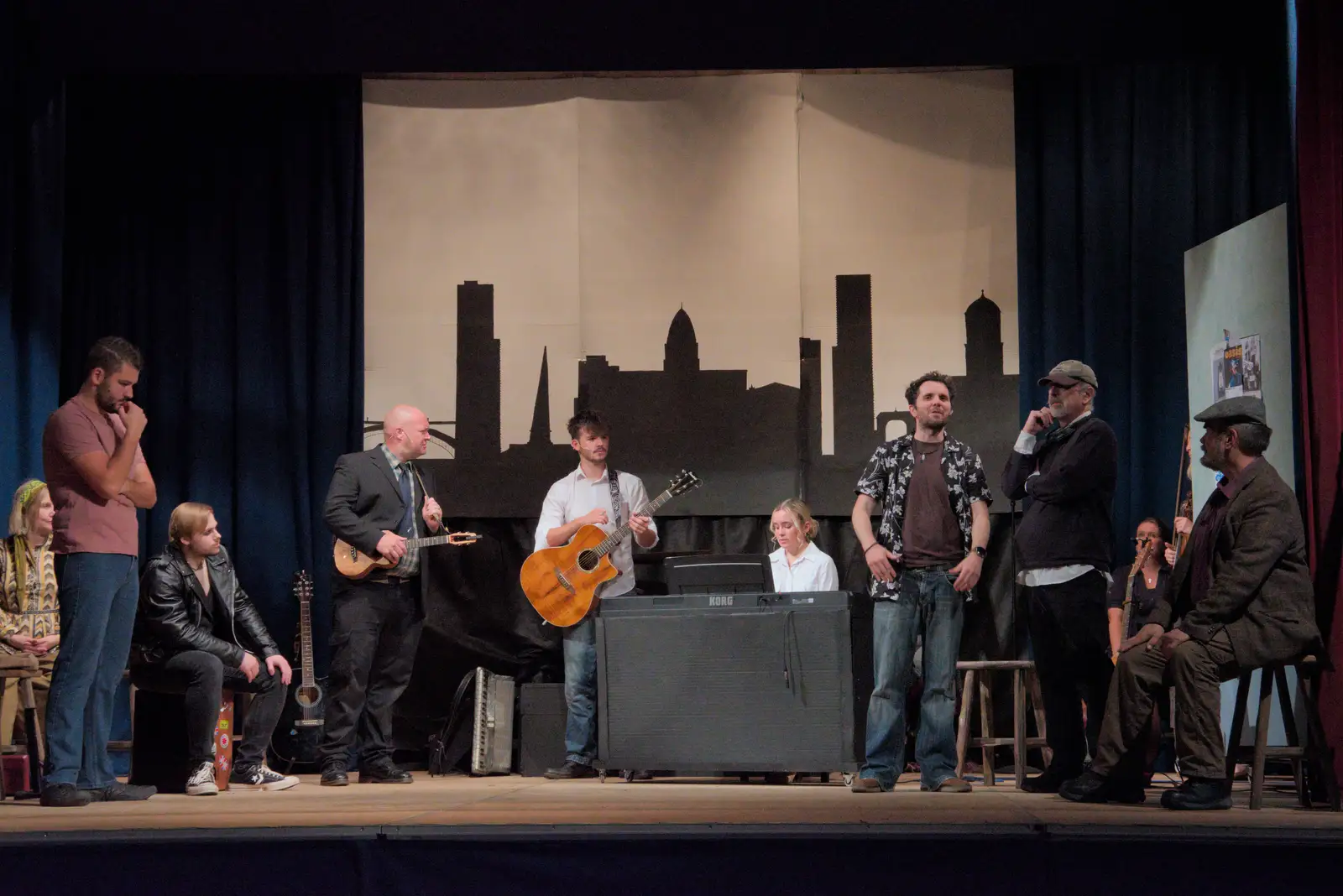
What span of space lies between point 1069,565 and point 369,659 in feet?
10.0

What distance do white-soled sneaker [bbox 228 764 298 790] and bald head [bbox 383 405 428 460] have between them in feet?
4.92

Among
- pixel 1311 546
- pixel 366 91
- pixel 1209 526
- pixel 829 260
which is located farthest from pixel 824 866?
pixel 366 91

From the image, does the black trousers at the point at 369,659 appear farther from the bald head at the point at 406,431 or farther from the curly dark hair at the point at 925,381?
the curly dark hair at the point at 925,381

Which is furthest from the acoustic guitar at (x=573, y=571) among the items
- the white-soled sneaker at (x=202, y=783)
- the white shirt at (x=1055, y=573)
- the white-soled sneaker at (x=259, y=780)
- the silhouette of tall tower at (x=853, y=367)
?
the white shirt at (x=1055, y=573)

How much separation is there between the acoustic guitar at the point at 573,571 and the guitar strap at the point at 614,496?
0.04 meters

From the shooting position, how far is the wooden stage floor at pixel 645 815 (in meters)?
3.58

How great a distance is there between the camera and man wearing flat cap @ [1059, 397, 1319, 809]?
173 inches

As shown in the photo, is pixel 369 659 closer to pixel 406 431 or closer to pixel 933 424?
pixel 406 431

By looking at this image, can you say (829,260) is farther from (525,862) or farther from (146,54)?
(525,862)

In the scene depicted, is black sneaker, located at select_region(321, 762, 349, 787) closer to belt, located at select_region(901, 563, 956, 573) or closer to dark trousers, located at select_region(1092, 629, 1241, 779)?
belt, located at select_region(901, 563, 956, 573)

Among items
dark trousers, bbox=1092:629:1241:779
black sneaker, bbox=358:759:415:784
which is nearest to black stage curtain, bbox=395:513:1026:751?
black sneaker, bbox=358:759:415:784

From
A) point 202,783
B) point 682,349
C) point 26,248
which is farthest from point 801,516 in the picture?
point 26,248

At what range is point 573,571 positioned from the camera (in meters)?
6.49

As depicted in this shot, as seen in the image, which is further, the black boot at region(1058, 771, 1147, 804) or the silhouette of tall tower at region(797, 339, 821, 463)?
the silhouette of tall tower at region(797, 339, 821, 463)
